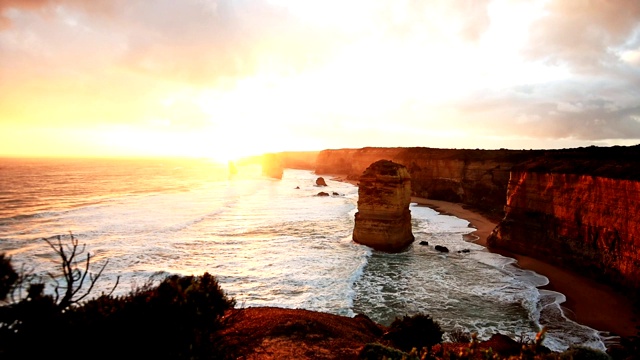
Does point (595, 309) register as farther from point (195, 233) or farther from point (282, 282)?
point (195, 233)

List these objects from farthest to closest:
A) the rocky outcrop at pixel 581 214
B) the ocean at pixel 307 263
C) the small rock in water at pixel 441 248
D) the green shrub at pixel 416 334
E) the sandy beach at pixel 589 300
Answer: the small rock in water at pixel 441 248
the rocky outcrop at pixel 581 214
the ocean at pixel 307 263
the sandy beach at pixel 589 300
the green shrub at pixel 416 334

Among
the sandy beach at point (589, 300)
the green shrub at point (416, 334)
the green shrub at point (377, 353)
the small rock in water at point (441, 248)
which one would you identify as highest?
the green shrub at point (377, 353)

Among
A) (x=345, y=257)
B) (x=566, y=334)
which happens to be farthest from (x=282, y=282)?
(x=566, y=334)

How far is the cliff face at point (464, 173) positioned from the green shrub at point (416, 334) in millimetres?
34725

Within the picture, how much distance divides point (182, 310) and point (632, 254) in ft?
72.3

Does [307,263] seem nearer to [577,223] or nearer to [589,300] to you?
[589,300]

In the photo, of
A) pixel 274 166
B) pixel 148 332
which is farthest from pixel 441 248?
pixel 274 166

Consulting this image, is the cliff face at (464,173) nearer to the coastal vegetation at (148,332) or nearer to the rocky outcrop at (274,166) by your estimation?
the coastal vegetation at (148,332)

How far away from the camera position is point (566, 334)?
44.0 feet

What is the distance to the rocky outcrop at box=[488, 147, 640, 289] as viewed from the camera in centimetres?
1717

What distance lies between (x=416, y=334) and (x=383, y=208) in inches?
576

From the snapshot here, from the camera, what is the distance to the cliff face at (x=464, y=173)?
44.2 metres

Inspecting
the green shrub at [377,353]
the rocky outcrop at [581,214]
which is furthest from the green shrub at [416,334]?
the rocky outcrop at [581,214]

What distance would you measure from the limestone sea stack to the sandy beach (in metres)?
8.89
